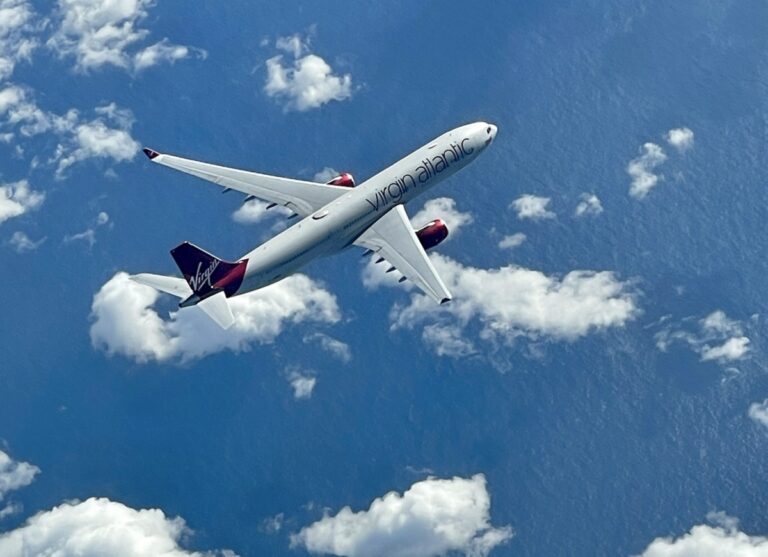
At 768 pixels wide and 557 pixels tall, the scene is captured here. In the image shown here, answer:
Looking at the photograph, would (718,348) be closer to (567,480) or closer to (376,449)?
(567,480)

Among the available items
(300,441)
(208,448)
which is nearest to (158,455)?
(208,448)

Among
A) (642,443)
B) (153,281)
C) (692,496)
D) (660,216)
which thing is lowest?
A: (692,496)

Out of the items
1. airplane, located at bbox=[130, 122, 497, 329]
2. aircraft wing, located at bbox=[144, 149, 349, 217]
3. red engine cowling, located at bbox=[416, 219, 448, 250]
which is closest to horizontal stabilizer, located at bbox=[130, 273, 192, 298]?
airplane, located at bbox=[130, 122, 497, 329]

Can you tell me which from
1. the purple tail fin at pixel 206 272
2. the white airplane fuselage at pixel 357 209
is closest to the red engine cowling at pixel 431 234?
the white airplane fuselage at pixel 357 209

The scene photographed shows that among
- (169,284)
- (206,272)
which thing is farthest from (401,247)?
(169,284)

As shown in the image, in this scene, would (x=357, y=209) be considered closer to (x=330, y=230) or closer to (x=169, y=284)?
(x=330, y=230)

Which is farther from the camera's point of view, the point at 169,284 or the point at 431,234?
the point at 431,234
